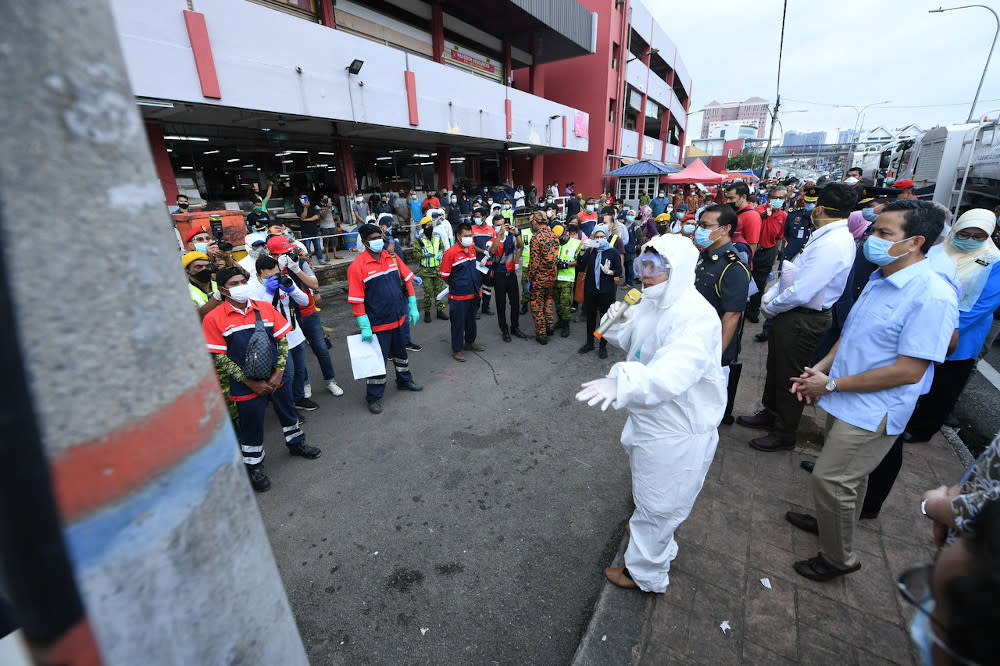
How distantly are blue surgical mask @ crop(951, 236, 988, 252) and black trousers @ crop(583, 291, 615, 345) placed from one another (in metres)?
3.40

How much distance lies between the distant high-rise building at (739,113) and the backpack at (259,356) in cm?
12398

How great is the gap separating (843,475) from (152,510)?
3.06 metres

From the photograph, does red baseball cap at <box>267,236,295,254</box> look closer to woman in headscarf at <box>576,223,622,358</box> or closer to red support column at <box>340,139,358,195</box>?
woman in headscarf at <box>576,223,622,358</box>

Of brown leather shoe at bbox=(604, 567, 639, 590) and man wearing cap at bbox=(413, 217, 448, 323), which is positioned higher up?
man wearing cap at bbox=(413, 217, 448, 323)

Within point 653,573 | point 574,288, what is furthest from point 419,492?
point 574,288

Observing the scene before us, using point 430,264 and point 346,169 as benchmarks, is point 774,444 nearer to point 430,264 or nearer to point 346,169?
point 430,264

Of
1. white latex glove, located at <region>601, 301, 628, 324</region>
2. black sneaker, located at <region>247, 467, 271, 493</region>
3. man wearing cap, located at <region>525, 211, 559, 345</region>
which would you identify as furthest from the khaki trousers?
man wearing cap, located at <region>525, 211, 559, 345</region>

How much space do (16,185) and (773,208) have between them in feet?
31.0

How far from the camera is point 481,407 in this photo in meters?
4.86

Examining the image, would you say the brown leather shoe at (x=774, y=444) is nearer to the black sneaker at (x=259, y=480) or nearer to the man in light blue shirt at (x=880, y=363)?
the man in light blue shirt at (x=880, y=363)

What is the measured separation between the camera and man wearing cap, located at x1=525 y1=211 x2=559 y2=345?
654 cm

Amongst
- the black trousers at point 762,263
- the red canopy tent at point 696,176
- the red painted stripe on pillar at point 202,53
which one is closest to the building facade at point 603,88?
the red canopy tent at point 696,176

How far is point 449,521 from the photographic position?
128 inches

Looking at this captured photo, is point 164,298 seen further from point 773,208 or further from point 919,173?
point 919,173
